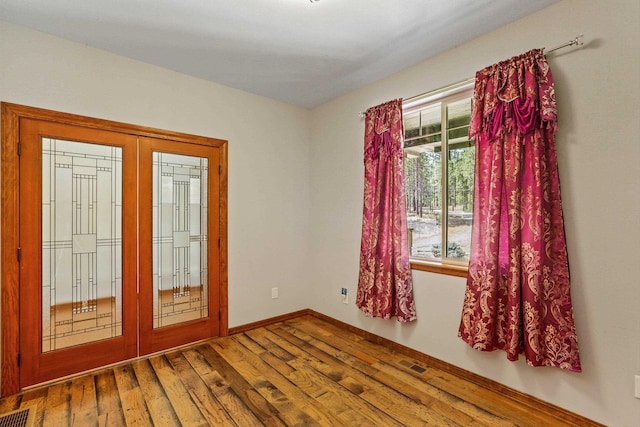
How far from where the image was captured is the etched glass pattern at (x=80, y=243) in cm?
234

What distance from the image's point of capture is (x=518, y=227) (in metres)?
2.04

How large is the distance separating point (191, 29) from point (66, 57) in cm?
108

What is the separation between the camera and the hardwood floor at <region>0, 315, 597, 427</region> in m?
1.94

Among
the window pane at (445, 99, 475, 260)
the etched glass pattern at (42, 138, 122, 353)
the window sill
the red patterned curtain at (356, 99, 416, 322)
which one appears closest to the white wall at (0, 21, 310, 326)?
the etched glass pattern at (42, 138, 122, 353)

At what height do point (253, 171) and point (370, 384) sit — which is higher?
point (253, 171)

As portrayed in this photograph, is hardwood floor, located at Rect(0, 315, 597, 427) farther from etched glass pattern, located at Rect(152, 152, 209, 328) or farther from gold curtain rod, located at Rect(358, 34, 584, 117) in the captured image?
gold curtain rod, located at Rect(358, 34, 584, 117)

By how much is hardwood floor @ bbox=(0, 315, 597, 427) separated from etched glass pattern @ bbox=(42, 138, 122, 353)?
1.38ft

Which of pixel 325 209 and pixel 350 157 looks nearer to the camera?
pixel 350 157

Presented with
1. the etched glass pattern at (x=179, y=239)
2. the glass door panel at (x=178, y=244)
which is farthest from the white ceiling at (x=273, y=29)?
the etched glass pattern at (x=179, y=239)

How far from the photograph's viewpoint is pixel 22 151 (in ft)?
7.29

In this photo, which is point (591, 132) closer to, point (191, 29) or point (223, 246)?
point (191, 29)

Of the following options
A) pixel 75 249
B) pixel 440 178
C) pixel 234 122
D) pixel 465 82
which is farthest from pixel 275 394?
pixel 465 82

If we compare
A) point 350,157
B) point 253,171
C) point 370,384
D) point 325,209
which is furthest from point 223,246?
point 370,384

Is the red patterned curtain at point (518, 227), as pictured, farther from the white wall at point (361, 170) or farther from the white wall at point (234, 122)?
the white wall at point (234, 122)
